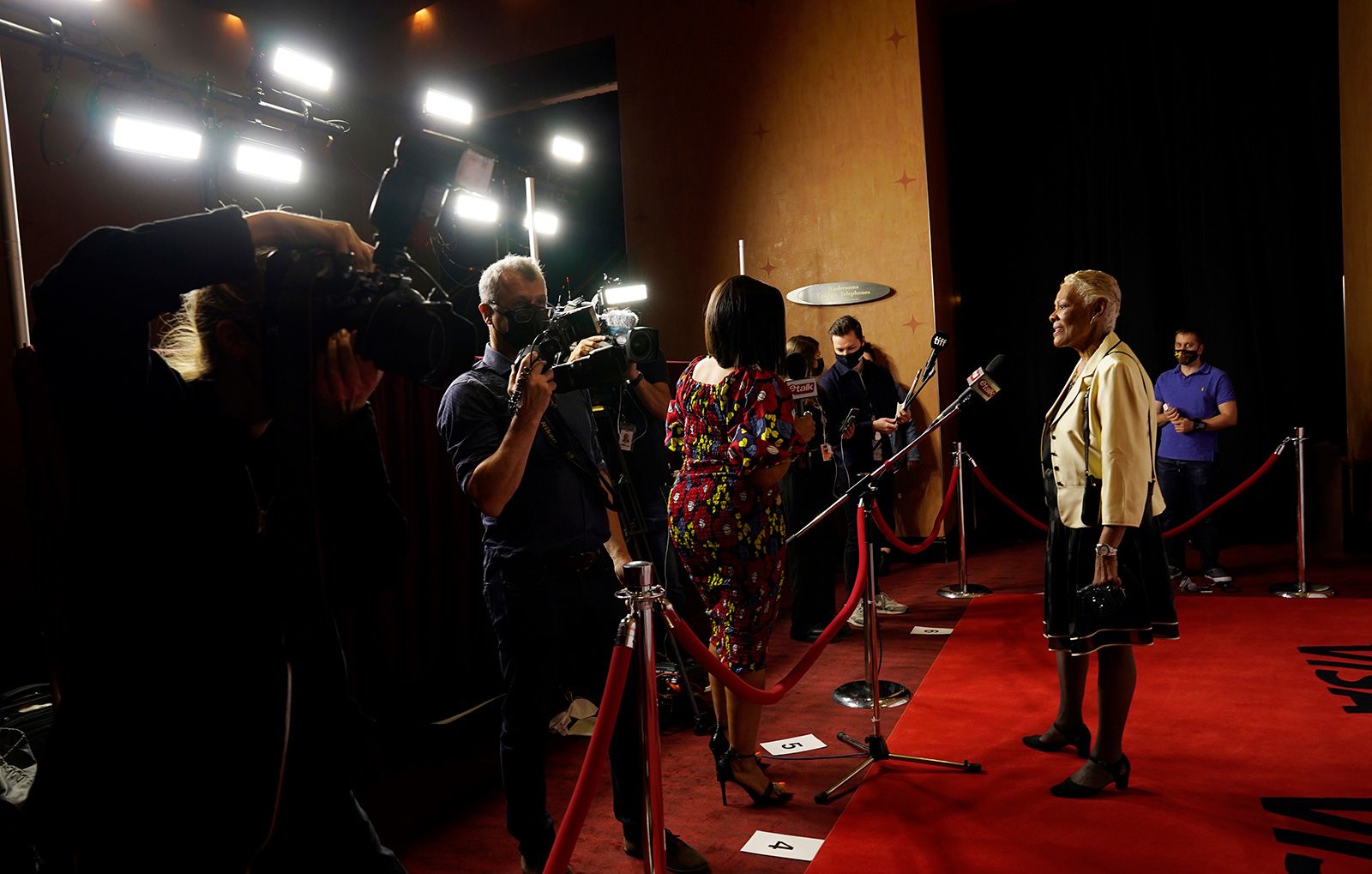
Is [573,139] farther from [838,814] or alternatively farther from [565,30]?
[838,814]

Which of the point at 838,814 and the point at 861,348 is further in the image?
the point at 861,348

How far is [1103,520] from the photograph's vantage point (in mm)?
2318

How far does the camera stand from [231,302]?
924mm

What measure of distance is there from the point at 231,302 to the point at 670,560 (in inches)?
121

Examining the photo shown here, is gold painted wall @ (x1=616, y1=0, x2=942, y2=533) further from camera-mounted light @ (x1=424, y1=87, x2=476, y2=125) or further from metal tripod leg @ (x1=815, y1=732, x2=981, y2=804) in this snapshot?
metal tripod leg @ (x1=815, y1=732, x2=981, y2=804)

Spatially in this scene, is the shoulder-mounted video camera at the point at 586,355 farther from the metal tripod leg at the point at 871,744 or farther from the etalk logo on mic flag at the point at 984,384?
the etalk logo on mic flag at the point at 984,384

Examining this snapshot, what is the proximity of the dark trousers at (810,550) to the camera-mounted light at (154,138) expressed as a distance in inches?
208

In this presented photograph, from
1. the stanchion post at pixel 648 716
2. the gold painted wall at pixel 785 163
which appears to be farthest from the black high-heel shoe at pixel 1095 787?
the gold painted wall at pixel 785 163

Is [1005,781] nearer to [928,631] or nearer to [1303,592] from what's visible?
[928,631]

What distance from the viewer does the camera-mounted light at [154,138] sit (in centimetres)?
619

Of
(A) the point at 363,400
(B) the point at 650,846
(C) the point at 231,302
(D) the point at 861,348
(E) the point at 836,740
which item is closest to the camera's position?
(C) the point at 231,302

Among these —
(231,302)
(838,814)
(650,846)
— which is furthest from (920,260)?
(231,302)

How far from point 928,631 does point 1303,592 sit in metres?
2.08

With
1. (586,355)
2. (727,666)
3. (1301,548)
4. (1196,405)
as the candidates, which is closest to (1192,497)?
(1196,405)
